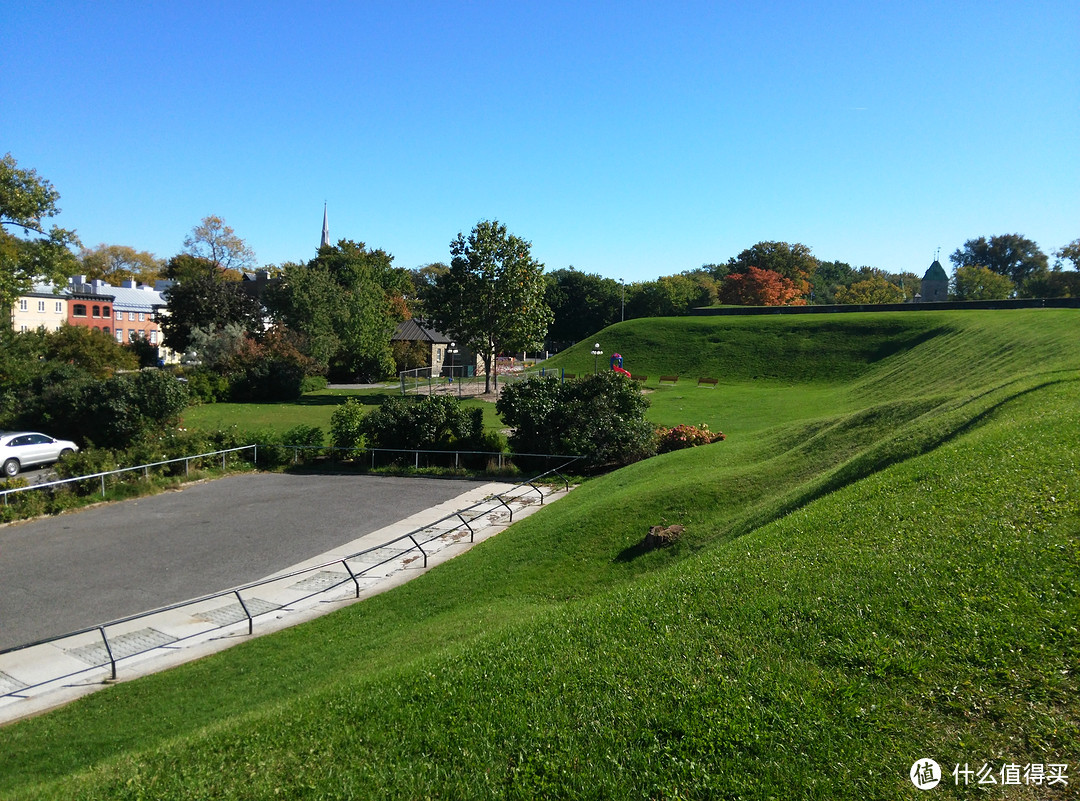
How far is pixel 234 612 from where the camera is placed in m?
13.0

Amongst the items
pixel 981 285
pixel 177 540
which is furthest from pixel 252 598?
pixel 981 285

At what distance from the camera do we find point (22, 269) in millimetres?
36781

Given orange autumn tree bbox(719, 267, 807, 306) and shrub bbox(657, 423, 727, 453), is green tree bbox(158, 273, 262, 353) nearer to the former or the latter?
shrub bbox(657, 423, 727, 453)

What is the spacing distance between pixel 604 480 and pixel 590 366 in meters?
41.4

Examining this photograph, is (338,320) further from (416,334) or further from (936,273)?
(936,273)

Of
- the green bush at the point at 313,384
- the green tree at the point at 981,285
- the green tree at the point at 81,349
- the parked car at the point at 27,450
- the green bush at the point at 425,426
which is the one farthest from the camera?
the green tree at the point at 981,285

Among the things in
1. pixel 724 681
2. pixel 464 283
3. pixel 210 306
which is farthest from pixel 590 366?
pixel 724 681

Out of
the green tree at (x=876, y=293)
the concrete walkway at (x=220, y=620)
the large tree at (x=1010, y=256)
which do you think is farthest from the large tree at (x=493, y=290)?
the large tree at (x=1010, y=256)

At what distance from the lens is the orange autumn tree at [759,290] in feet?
288

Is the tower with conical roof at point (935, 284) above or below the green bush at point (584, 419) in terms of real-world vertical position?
above

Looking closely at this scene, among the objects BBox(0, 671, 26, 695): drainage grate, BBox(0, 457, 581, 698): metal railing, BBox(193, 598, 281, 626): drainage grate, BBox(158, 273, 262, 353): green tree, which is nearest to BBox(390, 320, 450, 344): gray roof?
BBox(158, 273, 262, 353): green tree

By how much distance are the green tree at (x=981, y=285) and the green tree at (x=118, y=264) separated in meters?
103

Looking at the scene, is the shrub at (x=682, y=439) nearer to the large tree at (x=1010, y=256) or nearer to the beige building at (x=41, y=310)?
the beige building at (x=41, y=310)

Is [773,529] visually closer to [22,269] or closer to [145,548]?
[145,548]
